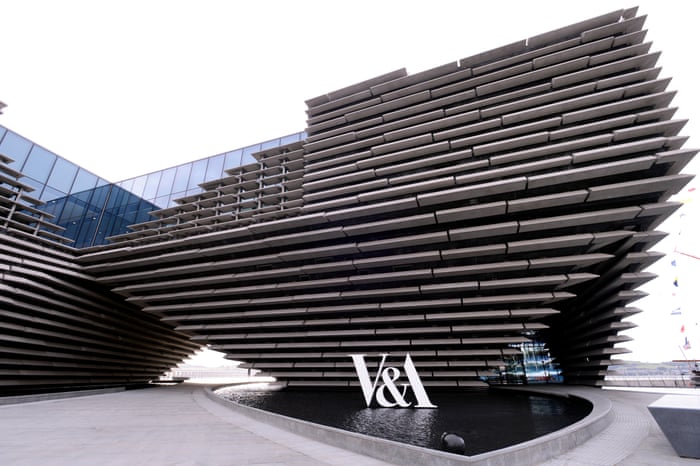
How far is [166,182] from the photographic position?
23.9 metres

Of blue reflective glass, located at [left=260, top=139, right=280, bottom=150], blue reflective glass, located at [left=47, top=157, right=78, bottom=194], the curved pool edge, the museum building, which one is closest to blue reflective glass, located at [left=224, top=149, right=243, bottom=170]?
blue reflective glass, located at [left=260, top=139, right=280, bottom=150]

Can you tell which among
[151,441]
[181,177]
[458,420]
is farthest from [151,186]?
[458,420]

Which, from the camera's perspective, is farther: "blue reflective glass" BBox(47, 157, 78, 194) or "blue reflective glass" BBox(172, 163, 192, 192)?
"blue reflective glass" BBox(172, 163, 192, 192)

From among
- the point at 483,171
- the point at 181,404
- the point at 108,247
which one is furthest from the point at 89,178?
the point at 483,171

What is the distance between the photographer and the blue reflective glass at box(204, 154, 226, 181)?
22.5 metres

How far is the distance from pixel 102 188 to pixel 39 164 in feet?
12.3

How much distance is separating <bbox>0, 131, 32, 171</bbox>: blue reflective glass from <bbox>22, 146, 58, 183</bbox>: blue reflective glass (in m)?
0.27

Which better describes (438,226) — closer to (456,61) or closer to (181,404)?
(456,61)

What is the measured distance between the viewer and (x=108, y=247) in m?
19.5

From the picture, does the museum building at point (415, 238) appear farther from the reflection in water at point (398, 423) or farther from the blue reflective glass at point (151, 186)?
the reflection in water at point (398, 423)

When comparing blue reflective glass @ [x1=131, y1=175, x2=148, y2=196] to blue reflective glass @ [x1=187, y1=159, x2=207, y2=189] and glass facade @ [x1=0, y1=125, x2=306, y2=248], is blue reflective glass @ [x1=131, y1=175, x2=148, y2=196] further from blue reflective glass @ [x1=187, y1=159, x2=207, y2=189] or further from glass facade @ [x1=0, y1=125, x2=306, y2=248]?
blue reflective glass @ [x1=187, y1=159, x2=207, y2=189]

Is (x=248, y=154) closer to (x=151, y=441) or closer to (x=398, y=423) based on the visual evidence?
(x=151, y=441)

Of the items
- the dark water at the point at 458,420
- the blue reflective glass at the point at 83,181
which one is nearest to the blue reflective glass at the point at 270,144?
the blue reflective glass at the point at 83,181

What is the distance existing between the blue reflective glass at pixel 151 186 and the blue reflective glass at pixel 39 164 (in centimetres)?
520
